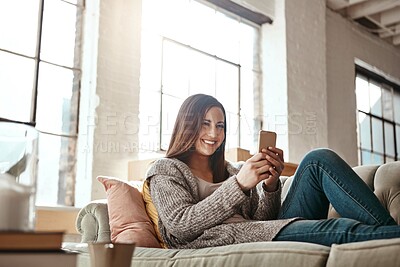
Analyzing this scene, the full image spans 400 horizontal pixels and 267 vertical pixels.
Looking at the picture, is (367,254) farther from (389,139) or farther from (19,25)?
(389,139)

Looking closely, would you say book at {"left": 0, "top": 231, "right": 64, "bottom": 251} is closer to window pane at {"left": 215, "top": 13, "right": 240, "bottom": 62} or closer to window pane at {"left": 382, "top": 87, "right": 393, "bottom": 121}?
window pane at {"left": 215, "top": 13, "right": 240, "bottom": 62}

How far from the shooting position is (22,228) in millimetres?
741

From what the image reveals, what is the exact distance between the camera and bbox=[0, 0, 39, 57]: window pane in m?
3.56

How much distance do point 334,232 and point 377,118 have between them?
514cm

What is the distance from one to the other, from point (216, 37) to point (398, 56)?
3.04 meters

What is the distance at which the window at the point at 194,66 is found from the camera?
432cm

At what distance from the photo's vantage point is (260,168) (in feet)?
6.54

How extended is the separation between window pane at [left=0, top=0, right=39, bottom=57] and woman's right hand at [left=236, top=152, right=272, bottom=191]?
215 cm

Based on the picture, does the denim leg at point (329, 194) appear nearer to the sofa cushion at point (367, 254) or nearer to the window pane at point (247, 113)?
the sofa cushion at point (367, 254)

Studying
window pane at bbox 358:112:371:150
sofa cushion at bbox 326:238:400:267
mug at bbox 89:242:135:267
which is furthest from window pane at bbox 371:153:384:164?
Result: mug at bbox 89:242:135:267

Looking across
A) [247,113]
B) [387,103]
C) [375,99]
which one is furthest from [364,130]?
[247,113]

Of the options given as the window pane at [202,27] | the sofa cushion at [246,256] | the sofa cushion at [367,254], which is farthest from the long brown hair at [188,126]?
the window pane at [202,27]

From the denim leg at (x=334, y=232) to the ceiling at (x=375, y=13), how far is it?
14.7 ft

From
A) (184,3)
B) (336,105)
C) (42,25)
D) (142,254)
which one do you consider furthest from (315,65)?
(142,254)
